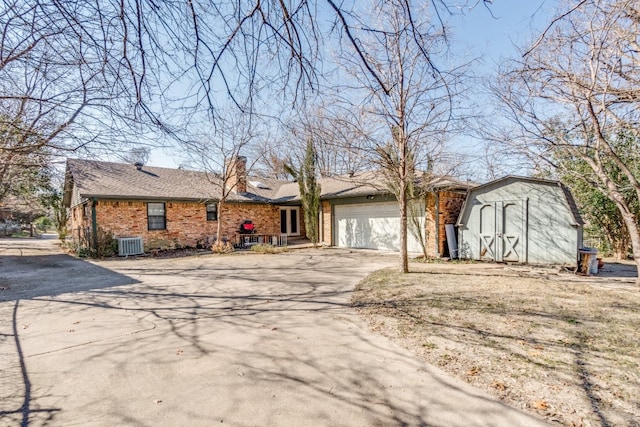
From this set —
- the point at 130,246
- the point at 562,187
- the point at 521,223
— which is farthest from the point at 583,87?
the point at 130,246

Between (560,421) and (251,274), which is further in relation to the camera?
(251,274)

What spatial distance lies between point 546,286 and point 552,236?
3.07 m

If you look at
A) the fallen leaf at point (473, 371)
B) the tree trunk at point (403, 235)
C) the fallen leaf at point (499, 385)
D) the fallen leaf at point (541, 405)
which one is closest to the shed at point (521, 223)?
the tree trunk at point (403, 235)

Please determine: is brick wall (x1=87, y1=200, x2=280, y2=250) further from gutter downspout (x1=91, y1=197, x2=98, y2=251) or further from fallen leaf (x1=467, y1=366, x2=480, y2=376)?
fallen leaf (x1=467, y1=366, x2=480, y2=376)

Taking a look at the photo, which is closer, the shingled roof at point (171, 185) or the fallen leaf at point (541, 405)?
the fallen leaf at point (541, 405)

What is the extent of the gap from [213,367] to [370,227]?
1197 centimetres

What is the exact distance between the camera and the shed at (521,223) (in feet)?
31.3

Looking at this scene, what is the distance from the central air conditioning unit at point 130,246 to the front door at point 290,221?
26.7 feet

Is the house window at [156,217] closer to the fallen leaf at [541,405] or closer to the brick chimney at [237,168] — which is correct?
the brick chimney at [237,168]

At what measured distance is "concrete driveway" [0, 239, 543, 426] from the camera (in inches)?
103

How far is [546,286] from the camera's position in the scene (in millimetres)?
7434

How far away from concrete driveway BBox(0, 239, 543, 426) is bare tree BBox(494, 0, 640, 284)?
4.85 m

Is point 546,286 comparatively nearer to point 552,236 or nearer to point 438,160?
point 552,236

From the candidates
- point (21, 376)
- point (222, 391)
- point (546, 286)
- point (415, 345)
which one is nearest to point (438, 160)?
point (546, 286)
